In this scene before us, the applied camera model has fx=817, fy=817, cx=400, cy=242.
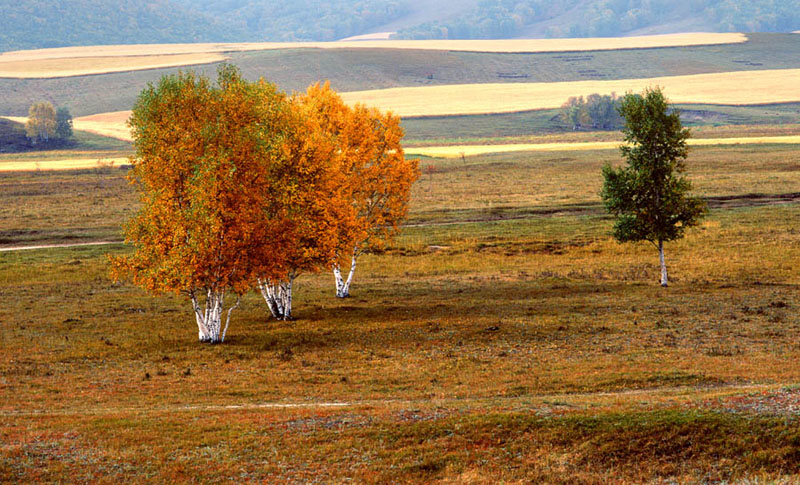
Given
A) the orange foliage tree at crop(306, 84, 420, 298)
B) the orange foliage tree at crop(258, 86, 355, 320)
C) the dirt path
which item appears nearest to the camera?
the orange foliage tree at crop(258, 86, 355, 320)

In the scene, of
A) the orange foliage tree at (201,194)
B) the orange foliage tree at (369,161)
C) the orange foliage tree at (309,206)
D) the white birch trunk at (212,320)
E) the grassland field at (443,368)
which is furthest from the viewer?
the orange foliage tree at (369,161)

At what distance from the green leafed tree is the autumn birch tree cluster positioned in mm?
20828

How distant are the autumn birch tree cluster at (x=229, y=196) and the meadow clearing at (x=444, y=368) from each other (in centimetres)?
410

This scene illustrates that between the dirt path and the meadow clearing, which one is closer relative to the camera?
the meadow clearing

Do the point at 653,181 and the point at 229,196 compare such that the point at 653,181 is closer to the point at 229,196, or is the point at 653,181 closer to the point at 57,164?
the point at 229,196

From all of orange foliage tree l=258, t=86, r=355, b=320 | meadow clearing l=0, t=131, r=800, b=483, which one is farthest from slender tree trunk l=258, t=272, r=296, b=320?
meadow clearing l=0, t=131, r=800, b=483

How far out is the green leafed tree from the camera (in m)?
61.0

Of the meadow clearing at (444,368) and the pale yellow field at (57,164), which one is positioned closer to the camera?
the meadow clearing at (444,368)

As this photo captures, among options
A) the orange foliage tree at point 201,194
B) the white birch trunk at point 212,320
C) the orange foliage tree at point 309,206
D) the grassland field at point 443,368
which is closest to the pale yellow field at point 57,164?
the grassland field at point 443,368

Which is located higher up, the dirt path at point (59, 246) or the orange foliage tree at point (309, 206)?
the orange foliage tree at point (309, 206)

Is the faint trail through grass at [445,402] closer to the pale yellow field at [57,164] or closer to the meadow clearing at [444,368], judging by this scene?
the meadow clearing at [444,368]

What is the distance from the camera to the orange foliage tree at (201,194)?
45062 millimetres

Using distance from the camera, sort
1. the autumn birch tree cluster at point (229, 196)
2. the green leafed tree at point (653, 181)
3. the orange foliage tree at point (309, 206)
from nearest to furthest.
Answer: the autumn birch tree cluster at point (229, 196), the orange foliage tree at point (309, 206), the green leafed tree at point (653, 181)

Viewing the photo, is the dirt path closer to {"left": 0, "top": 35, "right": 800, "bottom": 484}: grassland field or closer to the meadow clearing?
{"left": 0, "top": 35, "right": 800, "bottom": 484}: grassland field
